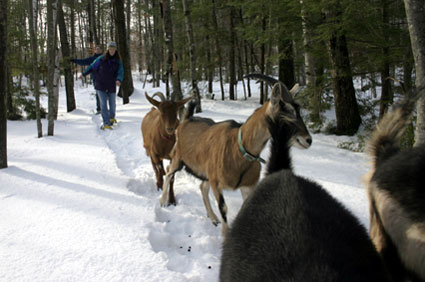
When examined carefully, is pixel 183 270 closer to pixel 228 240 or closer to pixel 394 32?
pixel 228 240

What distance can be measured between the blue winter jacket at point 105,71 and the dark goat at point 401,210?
33.2ft

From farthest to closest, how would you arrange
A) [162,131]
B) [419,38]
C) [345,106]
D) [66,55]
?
[66,55]
[345,106]
[162,131]
[419,38]

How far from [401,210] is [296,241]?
1.08 metres

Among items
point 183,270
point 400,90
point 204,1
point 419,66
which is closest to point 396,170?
point 183,270

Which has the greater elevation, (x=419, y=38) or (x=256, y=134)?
(x=419, y=38)

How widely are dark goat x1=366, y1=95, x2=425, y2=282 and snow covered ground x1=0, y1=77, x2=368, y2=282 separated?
5.00 ft

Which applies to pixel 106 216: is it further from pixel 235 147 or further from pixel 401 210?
pixel 401 210

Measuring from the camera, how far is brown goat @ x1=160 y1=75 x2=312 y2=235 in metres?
3.46

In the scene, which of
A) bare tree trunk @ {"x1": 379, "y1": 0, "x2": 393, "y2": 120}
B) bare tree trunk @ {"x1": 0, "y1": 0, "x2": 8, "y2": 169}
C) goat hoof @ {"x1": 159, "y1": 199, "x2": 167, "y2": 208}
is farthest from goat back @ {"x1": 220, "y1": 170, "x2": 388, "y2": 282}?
bare tree trunk @ {"x1": 379, "y1": 0, "x2": 393, "y2": 120}

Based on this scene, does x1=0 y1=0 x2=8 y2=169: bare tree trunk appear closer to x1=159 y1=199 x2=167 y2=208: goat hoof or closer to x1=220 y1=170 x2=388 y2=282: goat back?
x1=159 y1=199 x2=167 y2=208: goat hoof

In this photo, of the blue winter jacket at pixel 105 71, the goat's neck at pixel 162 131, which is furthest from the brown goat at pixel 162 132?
the blue winter jacket at pixel 105 71

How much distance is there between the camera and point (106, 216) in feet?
12.3

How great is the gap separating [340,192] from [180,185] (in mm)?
3019

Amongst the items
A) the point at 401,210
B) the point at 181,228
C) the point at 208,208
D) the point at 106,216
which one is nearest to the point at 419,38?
the point at 401,210
